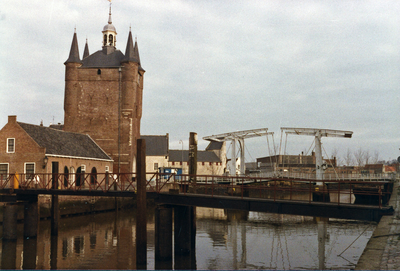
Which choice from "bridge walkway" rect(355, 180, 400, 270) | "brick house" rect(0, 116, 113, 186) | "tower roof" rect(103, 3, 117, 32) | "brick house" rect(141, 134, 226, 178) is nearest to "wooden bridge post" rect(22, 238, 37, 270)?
"brick house" rect(0, 116, 113, 186)

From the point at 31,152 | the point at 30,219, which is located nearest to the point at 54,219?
the point at 30,219

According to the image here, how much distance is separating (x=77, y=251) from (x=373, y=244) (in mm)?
14423

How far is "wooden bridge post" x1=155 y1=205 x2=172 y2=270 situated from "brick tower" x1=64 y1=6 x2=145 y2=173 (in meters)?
Answer: 27.1

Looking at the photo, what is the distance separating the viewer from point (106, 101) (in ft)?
145

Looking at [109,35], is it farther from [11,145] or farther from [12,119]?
[11,145]

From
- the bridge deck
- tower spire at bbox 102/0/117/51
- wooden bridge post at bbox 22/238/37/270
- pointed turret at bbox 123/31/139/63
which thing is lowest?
wooden bridge post at bbox 22/238/37/270

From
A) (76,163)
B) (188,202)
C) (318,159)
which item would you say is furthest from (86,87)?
(188,202)

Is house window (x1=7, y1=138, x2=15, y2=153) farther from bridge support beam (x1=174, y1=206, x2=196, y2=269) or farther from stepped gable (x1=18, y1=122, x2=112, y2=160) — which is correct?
bridge support beam (x1=174, y1=206, x2=196, y2=269)

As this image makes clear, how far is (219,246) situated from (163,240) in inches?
198

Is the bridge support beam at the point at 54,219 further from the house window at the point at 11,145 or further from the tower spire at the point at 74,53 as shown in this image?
the tower spire at the point at 74,53

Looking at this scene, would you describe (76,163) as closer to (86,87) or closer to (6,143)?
(6,143)

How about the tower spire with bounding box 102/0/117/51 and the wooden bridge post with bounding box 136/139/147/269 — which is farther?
the tower spire with bounding box 102/0/117/51

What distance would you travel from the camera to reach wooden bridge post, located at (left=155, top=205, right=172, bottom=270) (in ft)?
54.2

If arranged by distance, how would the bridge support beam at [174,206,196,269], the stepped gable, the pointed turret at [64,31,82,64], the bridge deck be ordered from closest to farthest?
the bridge deck
the bridge support beam at [174,206,196,269]
the stepped gable
the pointed turret at [64,31,82,64]
